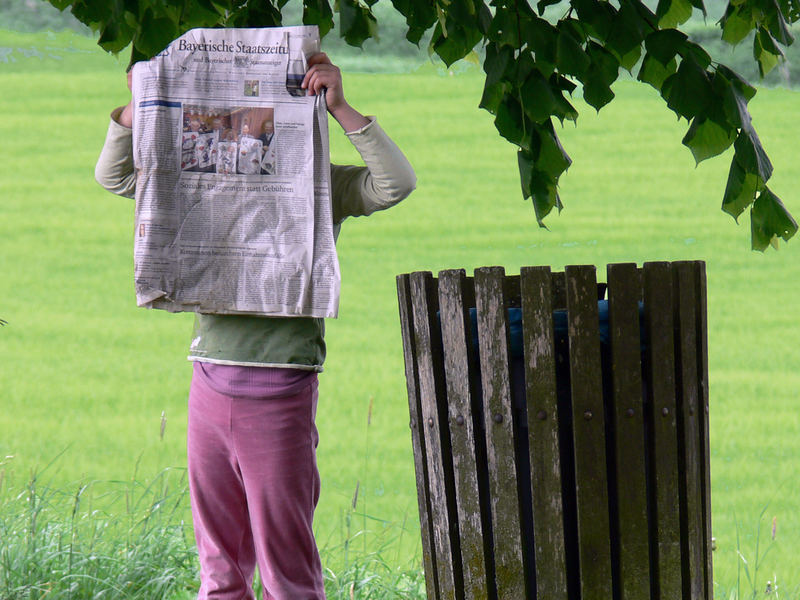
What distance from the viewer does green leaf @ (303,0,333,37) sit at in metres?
3.38

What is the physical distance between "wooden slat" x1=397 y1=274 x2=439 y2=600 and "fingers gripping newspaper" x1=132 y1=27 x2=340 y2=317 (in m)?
0.19

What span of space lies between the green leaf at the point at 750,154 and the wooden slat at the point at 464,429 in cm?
83

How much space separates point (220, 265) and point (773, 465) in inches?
223

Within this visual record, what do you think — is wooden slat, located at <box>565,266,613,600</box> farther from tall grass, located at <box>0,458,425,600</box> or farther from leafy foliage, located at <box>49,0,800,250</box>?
tall grass, located at <box>0,458,425,600</box>

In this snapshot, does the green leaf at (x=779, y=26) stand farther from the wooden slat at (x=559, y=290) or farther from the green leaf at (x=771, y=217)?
the wooden slat at (x=559, y=290)

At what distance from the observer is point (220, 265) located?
255 centimetres

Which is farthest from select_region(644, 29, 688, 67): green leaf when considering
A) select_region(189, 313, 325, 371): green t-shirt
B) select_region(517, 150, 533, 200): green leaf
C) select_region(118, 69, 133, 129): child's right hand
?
select_region(118, 69, 133, 129): child's right hand

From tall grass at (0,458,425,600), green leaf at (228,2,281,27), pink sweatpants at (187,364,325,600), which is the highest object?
green leaf at (228,2,281,27)

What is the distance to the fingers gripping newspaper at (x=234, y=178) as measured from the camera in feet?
8.04

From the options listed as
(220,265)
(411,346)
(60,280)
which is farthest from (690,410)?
(60,280)

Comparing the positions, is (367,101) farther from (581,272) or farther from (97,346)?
(581,272)

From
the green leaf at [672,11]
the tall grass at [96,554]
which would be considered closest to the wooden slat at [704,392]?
the green leaf at [672,11]

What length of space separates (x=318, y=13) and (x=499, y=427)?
1724 millimetres

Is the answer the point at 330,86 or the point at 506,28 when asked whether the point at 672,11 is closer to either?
the point at 506,28
